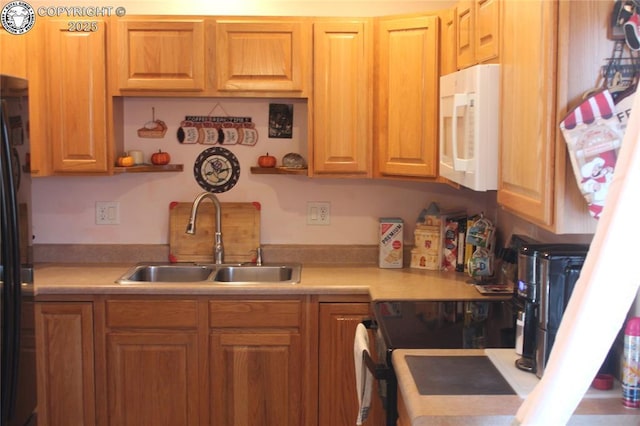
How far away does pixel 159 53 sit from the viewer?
3.55m

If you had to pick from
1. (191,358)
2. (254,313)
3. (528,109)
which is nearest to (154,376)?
(191,358)

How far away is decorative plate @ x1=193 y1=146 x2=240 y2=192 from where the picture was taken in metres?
3.93

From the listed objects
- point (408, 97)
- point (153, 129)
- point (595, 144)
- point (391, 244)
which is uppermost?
point (408, 97)

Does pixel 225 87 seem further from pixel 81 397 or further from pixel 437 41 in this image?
pixel 81 397

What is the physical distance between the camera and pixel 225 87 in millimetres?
3568

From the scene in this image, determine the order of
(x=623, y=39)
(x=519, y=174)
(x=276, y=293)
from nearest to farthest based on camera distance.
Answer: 1. (x=623, y=39)
2. (x=519, y=174)
3. (x=276, y=293)

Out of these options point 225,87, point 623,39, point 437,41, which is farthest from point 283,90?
point 623,39

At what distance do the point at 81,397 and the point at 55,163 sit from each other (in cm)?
107

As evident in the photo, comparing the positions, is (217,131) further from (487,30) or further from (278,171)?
(487,30)

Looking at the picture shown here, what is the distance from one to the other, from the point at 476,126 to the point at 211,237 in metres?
1.79

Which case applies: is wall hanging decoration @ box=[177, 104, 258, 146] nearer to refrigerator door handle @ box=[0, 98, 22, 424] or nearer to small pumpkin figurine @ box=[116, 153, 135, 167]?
small pumpkin figurine @ box=[116, 153, 135, 167]

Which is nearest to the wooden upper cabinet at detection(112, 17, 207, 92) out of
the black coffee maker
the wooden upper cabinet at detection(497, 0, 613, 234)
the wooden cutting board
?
the wooden cutting board

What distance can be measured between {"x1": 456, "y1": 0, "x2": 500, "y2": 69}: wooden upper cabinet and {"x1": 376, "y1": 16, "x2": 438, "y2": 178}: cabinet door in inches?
10.2

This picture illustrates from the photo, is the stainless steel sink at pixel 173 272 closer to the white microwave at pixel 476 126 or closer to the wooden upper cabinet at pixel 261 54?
the wooden upper cabinet at pixel 261 54
